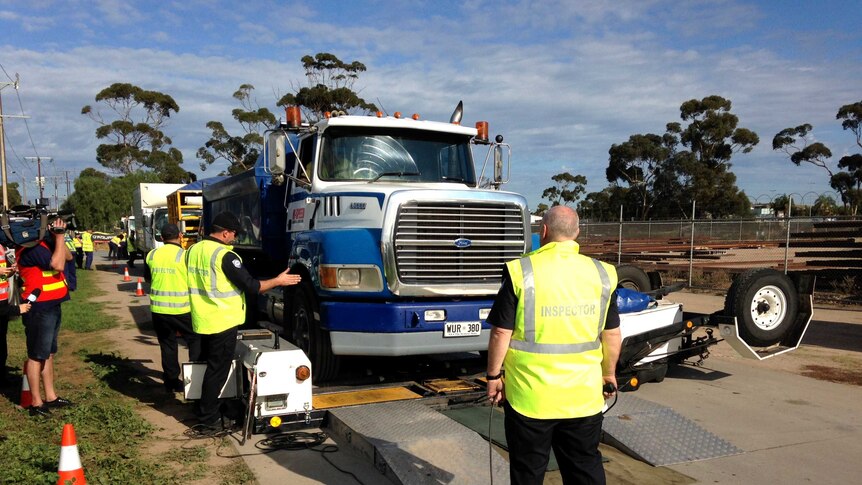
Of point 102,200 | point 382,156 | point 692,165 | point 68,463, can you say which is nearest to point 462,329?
point 382,156

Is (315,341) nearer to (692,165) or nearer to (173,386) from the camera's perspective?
(173,386)

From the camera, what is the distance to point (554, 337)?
3.23m

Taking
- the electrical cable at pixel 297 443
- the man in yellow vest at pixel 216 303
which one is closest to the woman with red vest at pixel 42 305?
the man in yellow vest at pixel 216 303

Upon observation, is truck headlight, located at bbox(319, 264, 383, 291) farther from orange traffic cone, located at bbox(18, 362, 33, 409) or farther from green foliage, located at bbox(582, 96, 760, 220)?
green foliage, located at bbox(582, 96, 760, 220)

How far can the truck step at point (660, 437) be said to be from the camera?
5070 mm

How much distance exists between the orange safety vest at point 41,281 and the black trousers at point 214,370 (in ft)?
5.52

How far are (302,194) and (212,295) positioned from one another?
6.62 feet

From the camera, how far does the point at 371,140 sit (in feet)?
24.3

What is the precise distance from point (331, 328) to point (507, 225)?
6.76ft

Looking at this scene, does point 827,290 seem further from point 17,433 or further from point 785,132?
point 785,132

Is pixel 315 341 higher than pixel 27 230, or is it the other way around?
pixel 27 230

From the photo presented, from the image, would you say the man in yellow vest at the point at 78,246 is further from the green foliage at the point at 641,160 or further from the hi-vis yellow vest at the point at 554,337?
the green foliage at the point at 641,160

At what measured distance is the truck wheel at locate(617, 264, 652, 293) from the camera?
28.5 feet

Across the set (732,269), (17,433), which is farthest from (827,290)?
(17,433)
